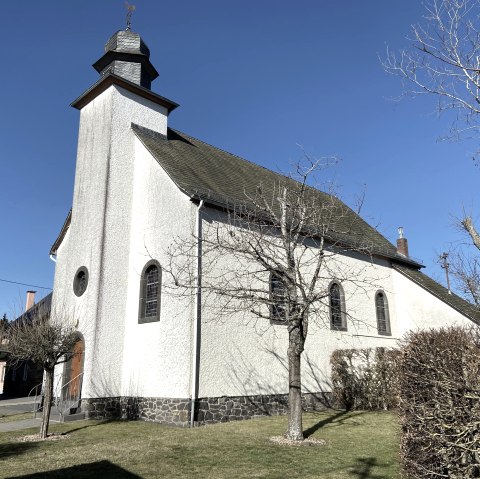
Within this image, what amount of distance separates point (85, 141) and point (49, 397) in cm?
966

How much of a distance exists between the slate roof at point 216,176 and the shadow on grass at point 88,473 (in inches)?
284

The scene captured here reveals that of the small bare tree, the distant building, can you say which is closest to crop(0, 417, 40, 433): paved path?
the small bare tree

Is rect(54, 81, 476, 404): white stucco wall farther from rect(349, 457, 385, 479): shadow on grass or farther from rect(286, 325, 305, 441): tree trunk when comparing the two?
rect(349, 457, 385, 479): shadow on grass

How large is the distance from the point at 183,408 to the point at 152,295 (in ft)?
11.4

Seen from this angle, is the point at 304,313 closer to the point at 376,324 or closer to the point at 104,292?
the point at 104,292

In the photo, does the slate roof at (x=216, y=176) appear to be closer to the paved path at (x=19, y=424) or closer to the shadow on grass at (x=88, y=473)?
the shadow on grass at (x=88, y=473)

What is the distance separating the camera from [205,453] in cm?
846

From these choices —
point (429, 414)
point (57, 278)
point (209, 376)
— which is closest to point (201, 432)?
point (209, 376)

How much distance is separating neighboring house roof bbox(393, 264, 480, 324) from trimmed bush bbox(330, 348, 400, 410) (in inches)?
233

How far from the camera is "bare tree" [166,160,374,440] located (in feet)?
32.3

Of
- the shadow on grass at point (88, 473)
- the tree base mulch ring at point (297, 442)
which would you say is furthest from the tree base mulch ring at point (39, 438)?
the tree base mulch ring at point (297, 442)

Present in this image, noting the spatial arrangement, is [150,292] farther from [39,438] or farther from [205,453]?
[205,453]

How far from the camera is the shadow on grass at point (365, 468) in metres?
6.80

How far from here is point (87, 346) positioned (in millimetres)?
13430
